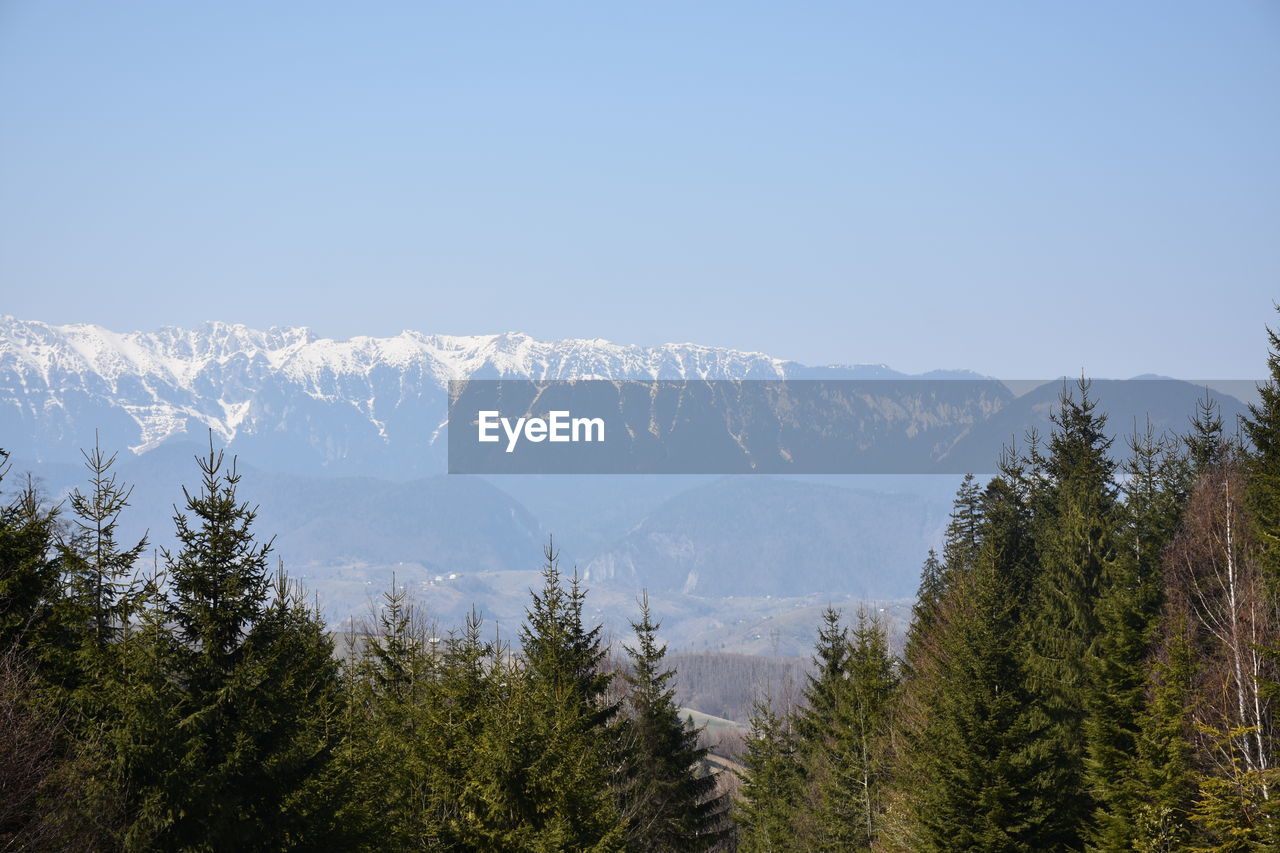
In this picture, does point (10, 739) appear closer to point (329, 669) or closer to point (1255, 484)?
point (329, 669)

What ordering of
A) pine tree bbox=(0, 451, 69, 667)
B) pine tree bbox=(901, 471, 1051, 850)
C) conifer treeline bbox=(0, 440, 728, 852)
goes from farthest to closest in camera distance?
pine tree bbox=(901, 471, 1051, 850) < pine tree bbox=(0, 451, 69, 667) < conifer treeline bbox=(0, 440, 728, 852)

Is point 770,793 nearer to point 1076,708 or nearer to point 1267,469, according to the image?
point 1076,708

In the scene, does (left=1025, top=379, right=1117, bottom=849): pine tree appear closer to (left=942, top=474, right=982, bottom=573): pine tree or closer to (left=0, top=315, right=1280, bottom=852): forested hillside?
(left=0, top=315, right=1280, bottom=852): forested hillside

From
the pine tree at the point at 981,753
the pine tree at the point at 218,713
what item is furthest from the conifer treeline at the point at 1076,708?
the pine tree at the point at 218,713

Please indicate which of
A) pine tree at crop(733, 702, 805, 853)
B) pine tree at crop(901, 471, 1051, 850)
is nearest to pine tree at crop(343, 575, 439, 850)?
pine tree at crop(901, 471, 1051, 850)

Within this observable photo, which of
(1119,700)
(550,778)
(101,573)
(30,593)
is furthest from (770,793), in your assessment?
(30,593)

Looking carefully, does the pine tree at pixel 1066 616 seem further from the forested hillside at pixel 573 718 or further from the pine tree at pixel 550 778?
the pine tree at pixel 550 778
